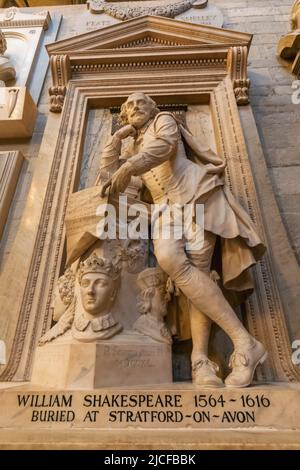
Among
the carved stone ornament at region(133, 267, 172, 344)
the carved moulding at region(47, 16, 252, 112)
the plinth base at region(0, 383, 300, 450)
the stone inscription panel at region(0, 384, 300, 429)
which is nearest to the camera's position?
the plinth base at region(0, 383, 300, 450)

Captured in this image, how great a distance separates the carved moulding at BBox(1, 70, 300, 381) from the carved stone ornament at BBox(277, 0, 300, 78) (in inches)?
51.4

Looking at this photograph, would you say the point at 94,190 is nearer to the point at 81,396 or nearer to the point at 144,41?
the point at 81,396

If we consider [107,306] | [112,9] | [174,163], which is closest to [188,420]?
[107,306]

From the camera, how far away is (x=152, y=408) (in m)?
2.41

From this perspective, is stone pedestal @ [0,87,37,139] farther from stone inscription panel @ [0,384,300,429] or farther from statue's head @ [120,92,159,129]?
stone inscription panel @ [0,384,300,429]

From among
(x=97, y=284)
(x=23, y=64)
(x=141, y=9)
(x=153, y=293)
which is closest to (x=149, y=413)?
(x=97, y=284)

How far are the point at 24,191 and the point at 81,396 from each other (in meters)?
3.42

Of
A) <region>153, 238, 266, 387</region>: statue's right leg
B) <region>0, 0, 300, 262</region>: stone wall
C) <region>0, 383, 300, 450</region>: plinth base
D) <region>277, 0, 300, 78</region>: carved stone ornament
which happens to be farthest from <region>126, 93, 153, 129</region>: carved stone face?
<region>277, 0, 300, 78</region>: carved stone ornament

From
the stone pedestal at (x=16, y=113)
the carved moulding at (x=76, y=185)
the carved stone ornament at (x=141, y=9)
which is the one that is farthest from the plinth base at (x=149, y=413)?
the carved stone ornament at (x=141, y=9)

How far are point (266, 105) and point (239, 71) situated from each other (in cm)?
65

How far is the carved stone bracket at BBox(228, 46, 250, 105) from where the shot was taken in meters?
5.64

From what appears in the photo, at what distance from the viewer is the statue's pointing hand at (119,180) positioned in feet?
10.9

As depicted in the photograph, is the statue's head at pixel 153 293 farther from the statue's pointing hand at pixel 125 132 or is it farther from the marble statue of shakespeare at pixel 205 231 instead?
the statue's pointing hand at pixel 125 132

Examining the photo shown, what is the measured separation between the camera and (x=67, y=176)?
15.9 feet
